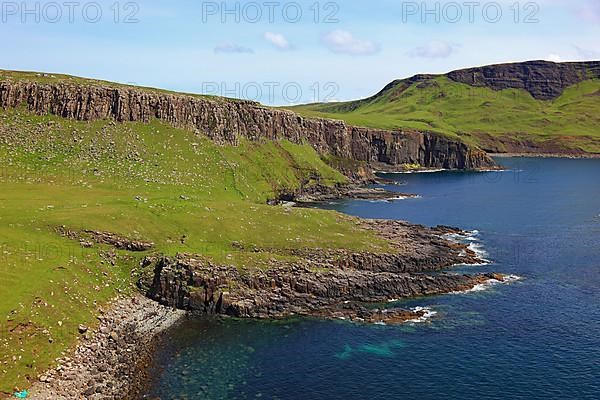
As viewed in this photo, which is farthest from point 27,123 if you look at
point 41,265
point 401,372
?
point 401,372

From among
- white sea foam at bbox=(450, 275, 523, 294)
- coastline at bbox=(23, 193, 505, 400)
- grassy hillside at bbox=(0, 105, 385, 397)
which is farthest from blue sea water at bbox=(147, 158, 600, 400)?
grassy hillside at bbox=(0, 105, 385, 397)

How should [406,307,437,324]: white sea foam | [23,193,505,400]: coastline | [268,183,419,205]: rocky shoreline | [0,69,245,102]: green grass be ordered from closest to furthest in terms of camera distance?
[23,193,505,400]: coastline → [406,307,437,324]: white sea foam → [0,69,245,102]: green grass → [268,183,419,205]: rocky shoreline

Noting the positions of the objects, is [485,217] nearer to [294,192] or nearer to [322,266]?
[294,192]

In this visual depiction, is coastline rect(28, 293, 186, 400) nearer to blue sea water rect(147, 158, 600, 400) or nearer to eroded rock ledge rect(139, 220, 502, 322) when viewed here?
A: blue sea water rect(147, 158, 600, 400)

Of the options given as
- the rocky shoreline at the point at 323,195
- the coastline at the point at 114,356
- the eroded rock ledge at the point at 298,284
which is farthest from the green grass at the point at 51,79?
the coastline at the point at 114,356

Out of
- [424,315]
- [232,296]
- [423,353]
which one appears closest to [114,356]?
[232,296]

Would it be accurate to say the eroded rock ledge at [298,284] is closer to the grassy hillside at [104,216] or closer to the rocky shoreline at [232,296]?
the rocky shoreline at [232,296]

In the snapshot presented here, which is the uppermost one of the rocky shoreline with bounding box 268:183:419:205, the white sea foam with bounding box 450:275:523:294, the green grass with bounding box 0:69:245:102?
the green grass with bounding box 0:69:245:102
